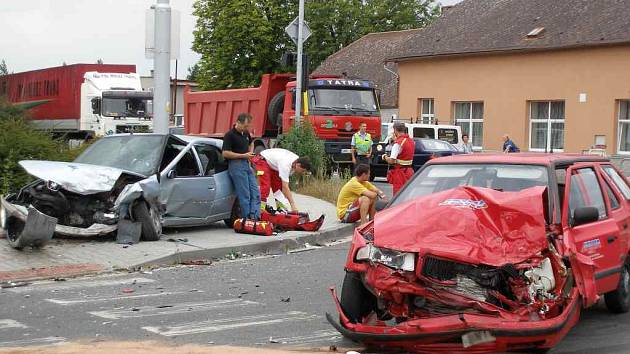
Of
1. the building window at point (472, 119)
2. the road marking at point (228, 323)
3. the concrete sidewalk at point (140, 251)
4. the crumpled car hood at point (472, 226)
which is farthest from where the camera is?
the building window at point (472, 119)

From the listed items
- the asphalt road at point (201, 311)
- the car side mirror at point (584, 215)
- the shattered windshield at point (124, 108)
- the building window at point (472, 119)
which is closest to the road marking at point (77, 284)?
the asphalt road at point (201, 311)

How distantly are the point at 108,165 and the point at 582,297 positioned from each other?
7.79 metres

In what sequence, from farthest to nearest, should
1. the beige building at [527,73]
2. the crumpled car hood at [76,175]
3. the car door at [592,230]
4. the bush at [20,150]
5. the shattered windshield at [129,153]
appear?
the beige building at [527,73] → the bush at [20,150] → the shattered windshield at [129,153] → the crumpled car hood at [76,175] → the car door at [592,230]

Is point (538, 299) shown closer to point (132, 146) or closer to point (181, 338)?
point (181, 338)

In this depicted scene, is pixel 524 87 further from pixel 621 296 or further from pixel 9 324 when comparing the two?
pixel 9 324

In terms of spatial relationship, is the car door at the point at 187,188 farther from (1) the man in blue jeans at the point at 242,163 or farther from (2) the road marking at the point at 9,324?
(2) the road marking at the point at 9,324

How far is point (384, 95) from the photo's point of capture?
4747 centimetres

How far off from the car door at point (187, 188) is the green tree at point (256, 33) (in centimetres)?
4558

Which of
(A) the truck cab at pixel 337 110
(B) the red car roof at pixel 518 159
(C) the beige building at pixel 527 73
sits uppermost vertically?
(C) the beige building at pixel 527 73

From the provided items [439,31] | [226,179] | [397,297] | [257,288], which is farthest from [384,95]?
[397,297]

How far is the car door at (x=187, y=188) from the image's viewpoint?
12672 millimetres

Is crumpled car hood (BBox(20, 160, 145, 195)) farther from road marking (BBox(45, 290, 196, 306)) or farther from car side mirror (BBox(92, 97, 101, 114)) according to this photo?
car side mirror (BBox(92, 97, 101, 114))

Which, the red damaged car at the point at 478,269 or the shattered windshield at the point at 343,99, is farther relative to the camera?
the shattered windshield at the point at 343,99

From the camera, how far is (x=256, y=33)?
58.0 meters
